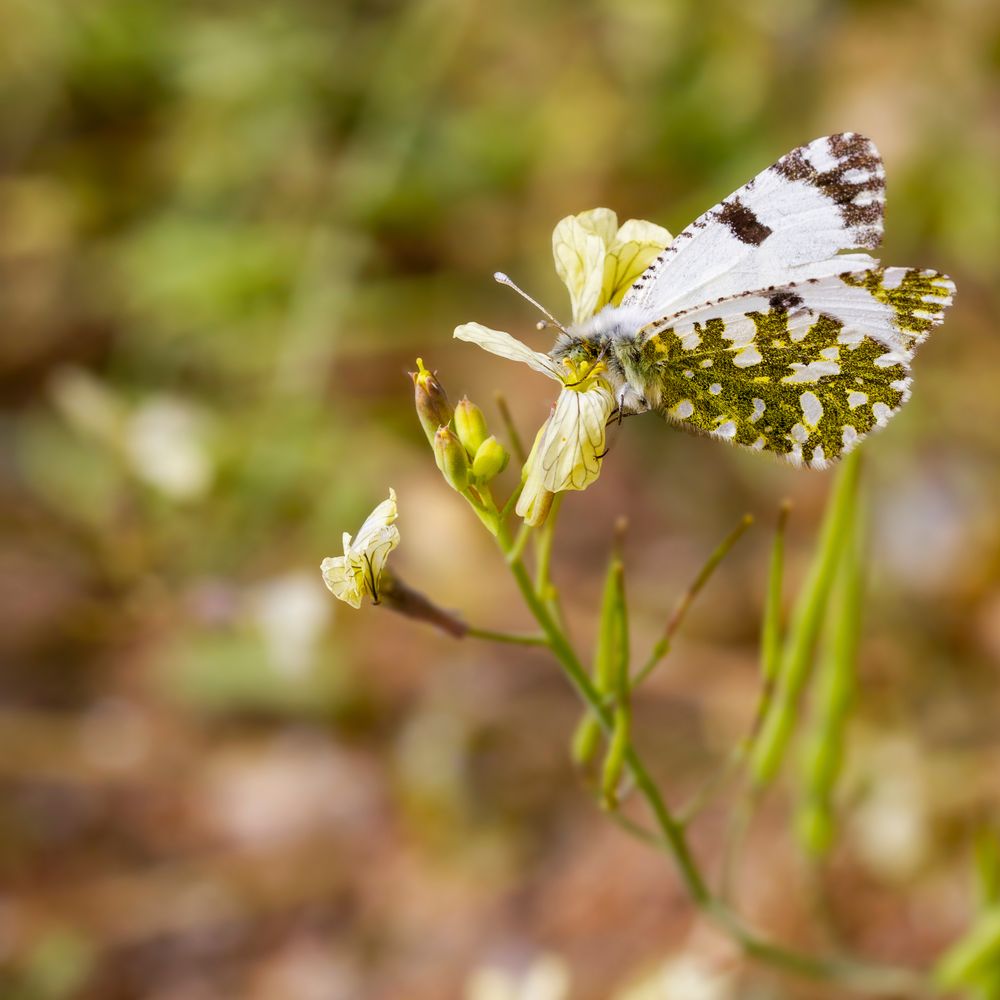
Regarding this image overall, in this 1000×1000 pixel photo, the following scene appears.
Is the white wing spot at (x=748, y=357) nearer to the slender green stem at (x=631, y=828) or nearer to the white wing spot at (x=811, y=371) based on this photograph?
the white wing spot at (x=811, y=371)

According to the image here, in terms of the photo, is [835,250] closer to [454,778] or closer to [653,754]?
[653,754]

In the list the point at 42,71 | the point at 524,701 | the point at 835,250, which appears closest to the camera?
the point at 835,250

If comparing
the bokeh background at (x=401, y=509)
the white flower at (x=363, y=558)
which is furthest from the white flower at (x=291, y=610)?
the white flower at (x=363, y=558)

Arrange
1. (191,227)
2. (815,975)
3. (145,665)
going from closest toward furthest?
(815,975)
(145,665)
(191,227)

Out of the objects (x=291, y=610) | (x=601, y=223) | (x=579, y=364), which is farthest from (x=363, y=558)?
(x=291, y=610)

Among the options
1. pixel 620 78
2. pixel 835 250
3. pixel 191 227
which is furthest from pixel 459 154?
pixel 835 250

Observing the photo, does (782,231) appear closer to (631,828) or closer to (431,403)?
(431,403)

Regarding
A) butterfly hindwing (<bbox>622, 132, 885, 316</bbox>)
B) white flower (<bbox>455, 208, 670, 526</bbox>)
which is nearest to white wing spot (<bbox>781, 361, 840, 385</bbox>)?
butterfly hindwing (<bbox>622, 132, 885, 316</bbox>)
